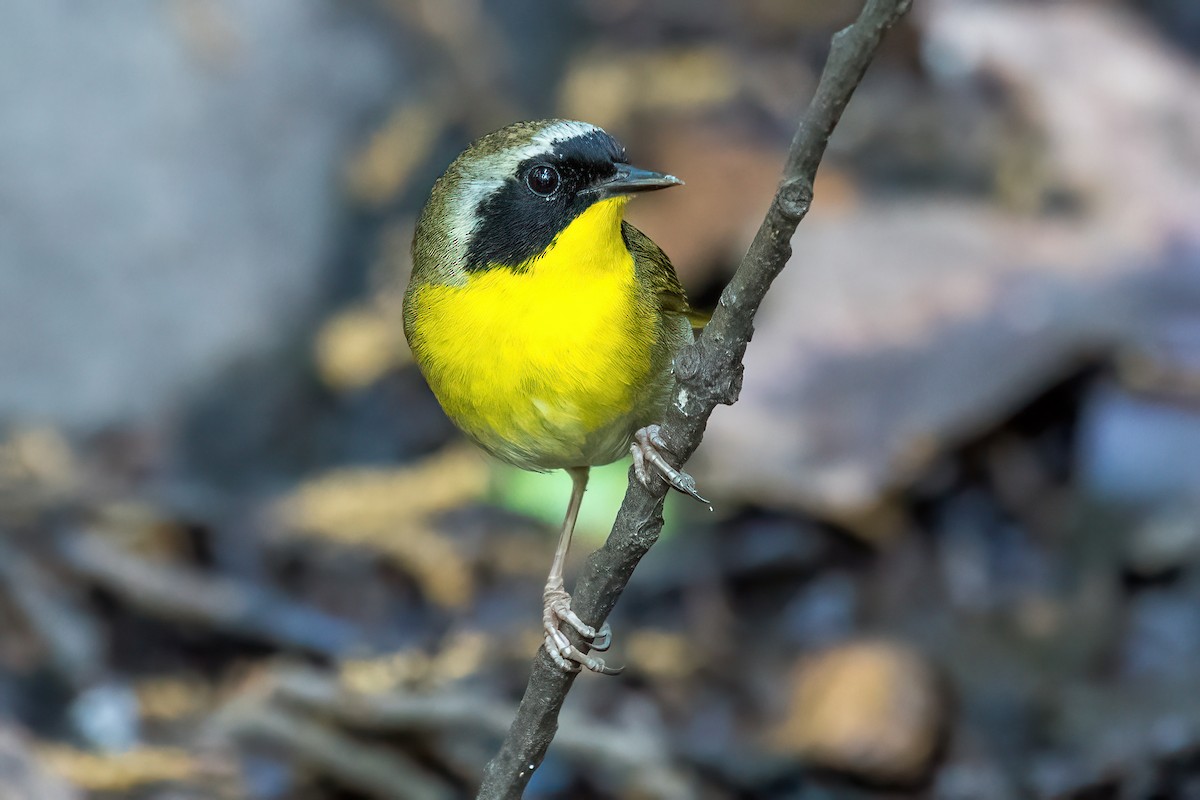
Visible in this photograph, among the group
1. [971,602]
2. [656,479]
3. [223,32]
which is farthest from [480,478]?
[656,479]

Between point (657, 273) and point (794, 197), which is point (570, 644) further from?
point (794, 197)

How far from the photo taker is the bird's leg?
262cm

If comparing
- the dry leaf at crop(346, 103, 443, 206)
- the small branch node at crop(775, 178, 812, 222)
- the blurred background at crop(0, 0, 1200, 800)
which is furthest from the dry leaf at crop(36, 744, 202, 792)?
the small branch node at crop(775, 178, 812, 222)

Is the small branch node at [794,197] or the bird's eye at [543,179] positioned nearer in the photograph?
the small branch node at [794,197]

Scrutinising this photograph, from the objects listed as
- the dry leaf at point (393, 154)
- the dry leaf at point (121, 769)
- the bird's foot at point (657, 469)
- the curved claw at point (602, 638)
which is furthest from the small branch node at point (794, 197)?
the dry leaf at point (393, 154)

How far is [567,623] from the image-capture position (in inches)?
111

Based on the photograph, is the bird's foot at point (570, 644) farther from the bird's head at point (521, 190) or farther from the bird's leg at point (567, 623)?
A: the bird's head at point (521, 190)

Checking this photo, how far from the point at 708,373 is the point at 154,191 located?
14.6ft

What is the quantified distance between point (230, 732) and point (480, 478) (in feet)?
5.00

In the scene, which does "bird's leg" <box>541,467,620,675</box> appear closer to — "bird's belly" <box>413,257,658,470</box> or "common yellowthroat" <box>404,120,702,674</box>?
"common yellowthroat" <box>404,120,702,674</box>

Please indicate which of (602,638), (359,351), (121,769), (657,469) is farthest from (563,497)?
(657,469)

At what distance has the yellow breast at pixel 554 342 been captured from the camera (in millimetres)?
2740

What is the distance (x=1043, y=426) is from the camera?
5000 millimetres

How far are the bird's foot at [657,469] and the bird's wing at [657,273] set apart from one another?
624mm
